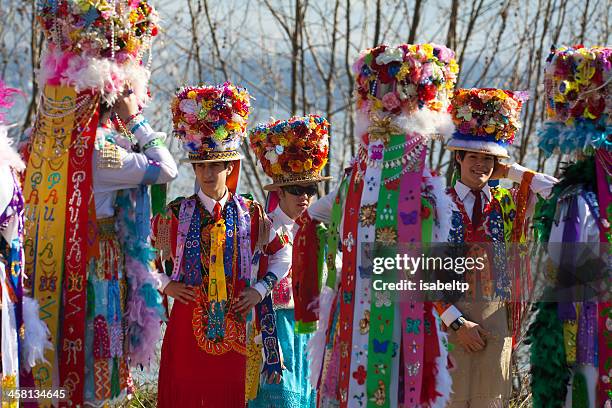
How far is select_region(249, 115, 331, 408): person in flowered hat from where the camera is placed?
6316 mm

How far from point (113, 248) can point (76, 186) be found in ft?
1.26

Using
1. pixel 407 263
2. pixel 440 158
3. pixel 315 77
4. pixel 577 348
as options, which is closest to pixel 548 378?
pixel 577 348

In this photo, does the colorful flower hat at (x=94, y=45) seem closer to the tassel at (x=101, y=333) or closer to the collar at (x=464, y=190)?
the tassel at (x=101, y=333)

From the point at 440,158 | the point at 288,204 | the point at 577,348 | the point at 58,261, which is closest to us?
the point at 577,348

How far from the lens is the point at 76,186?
564 centimetres

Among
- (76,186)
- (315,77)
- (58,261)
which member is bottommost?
(58,261)

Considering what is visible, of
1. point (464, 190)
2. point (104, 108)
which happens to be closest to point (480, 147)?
point (464, 190)

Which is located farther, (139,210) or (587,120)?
(139,210)

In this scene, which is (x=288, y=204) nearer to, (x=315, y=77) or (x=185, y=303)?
(x=185, y=303)

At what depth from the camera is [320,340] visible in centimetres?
521

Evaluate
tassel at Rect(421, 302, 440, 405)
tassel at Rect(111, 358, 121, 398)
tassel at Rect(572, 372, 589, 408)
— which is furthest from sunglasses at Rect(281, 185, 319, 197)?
tassel at Rect(572, 372, 589, 408)

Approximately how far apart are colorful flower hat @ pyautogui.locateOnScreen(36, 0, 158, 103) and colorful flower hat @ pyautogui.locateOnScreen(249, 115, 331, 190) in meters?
1.05

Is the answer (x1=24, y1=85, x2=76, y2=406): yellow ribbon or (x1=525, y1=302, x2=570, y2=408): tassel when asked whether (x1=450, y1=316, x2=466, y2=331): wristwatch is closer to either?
(x1=525, y1=302, x2=570, y2=408): tassel

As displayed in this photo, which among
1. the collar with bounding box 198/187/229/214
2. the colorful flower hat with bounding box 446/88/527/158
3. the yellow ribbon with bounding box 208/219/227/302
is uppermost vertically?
the colorful flower hat with bounding box 446/88/527/158
